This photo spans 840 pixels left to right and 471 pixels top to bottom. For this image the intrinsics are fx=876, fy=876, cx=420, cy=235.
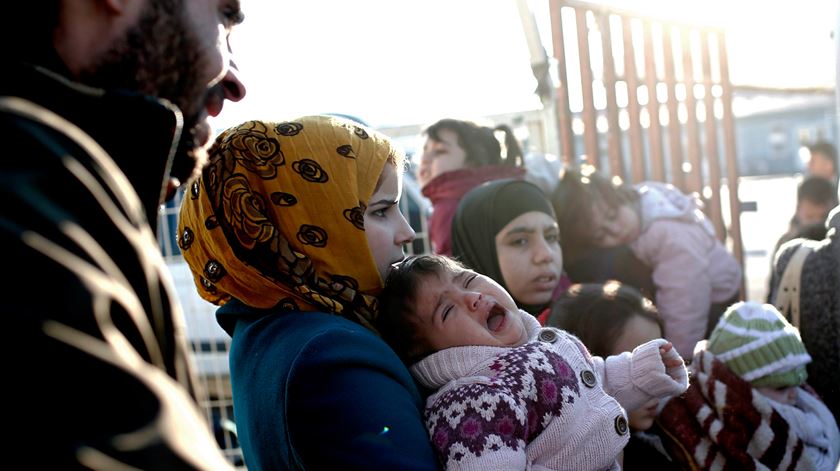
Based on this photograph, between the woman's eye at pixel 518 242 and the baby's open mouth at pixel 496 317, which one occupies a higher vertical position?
the woman's eye at pixel 518 242

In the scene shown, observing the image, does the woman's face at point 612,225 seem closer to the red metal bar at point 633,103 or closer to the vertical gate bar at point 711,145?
the red metal bar at point 633,103

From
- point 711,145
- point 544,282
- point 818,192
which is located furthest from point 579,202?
point 818,192

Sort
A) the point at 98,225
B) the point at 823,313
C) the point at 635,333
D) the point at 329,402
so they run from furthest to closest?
the point at 823,313, the point at 635,333, the point at 329,402, the point at 98,225

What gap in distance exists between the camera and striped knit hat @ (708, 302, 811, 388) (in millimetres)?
2588

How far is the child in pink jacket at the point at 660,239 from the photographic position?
3.86 m

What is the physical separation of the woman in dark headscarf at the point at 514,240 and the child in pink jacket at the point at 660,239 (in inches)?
25.4

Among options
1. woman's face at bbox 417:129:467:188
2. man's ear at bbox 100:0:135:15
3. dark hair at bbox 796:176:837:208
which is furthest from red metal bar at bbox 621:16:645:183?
man's ear at bbox 100:0:135:15

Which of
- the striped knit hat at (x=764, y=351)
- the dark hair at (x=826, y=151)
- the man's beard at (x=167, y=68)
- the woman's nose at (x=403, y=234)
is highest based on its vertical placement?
the man's beard at (x=167, y=68)

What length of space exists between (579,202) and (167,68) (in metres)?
3.00

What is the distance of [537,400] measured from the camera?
1749 mm

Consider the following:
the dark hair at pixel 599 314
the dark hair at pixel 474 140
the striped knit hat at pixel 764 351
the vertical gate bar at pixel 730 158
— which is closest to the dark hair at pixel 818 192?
the vertical gate bar at pixel 730 158

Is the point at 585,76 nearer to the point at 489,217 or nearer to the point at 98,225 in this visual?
the point at 489,217

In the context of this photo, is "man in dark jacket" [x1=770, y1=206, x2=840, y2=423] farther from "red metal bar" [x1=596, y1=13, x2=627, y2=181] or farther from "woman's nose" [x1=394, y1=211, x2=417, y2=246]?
"red metal bar" [x1=596, y1=13, x2=627, y2=181]

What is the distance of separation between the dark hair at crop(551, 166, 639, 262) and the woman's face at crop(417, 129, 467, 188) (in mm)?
495
